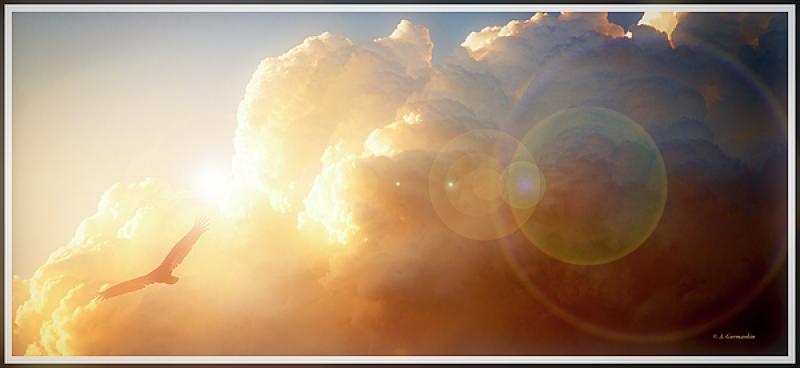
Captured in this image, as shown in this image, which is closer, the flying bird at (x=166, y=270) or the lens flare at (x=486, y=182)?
the flying bird at (x=166, y=270)

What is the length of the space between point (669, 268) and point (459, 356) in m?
3.05

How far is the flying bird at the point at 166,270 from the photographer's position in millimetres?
5805

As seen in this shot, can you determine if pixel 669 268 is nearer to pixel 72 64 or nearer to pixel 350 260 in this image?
pixel 350 260

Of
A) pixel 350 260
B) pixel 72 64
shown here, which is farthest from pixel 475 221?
pixel 72 64

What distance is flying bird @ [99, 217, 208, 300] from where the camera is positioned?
5.80 m

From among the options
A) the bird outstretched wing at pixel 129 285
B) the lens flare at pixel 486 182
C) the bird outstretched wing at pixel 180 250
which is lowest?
the bird outstretched wing at pixel 129 285

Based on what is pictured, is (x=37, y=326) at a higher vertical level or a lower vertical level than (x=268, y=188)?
lower

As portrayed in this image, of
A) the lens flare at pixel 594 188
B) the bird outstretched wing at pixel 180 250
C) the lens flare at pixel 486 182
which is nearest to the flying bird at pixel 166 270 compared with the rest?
the bird outstretched wing at pixel 180 250

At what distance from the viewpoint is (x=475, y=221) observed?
6066 mm

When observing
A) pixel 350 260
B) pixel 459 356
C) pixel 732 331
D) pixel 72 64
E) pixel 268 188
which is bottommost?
pixel 459 356

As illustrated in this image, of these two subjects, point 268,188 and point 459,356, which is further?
point 268,188

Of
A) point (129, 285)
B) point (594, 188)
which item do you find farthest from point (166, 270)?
point (594, 188)

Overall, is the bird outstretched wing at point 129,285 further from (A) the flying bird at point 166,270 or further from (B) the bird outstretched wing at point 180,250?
(B) the bird outstretched wing at point 180,250

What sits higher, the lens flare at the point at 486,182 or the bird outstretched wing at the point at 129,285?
the lens flare at the point at 486,182
